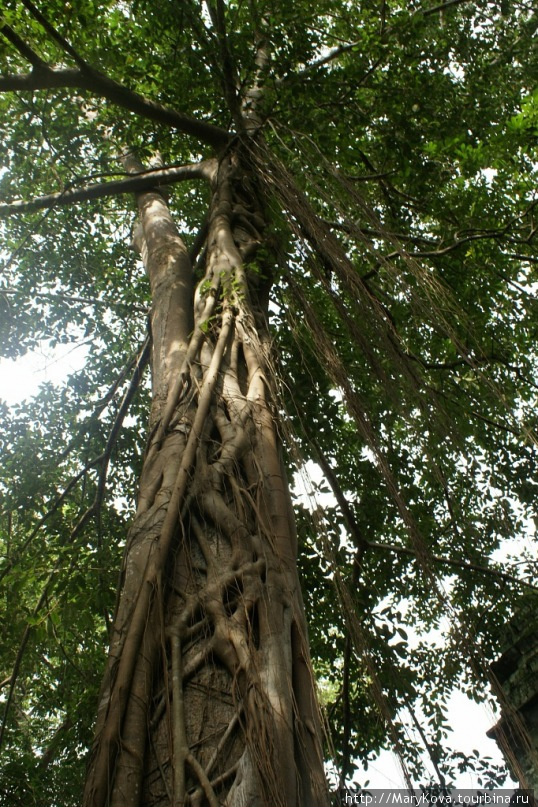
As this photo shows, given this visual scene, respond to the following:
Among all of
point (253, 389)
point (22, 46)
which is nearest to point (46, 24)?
point (22, 46)

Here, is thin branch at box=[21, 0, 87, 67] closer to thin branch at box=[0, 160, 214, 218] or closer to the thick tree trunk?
thin branch at box=[0, 160, 214, 218]

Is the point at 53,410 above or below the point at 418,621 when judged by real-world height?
above

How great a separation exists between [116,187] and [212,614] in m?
3.15

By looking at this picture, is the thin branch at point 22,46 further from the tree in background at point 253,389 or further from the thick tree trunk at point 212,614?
the thick tree trunk at point 212,614

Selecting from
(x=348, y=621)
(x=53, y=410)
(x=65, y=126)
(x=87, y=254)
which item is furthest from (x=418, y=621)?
(x=65, y=126)

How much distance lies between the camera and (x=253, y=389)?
2.55m

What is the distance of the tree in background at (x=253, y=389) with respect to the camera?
1699 mm

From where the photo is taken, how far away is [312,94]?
13.0 feet

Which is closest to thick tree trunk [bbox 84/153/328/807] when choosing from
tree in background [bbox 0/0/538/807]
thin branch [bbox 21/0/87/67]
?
tree in background [bbox 0/0/538/807]

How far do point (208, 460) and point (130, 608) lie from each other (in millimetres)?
610

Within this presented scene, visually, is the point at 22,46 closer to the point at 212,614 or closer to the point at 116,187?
the point at 116,187

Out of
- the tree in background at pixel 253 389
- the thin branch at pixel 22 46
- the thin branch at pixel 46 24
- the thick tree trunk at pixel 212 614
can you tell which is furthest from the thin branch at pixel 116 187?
the thick tree trunk at pixel 212 614

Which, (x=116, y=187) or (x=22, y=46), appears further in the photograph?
(x=116, y=187)

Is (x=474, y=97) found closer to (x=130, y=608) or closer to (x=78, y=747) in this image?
(x=130, y=608)
